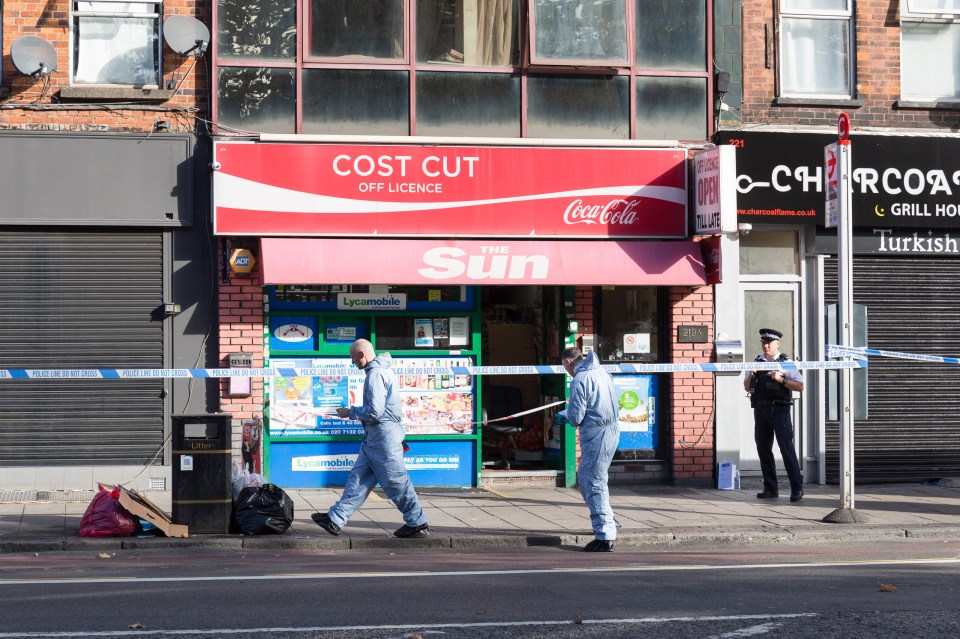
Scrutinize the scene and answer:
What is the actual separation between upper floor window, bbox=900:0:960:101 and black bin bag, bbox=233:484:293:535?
9.64m

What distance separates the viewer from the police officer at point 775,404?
13.0 meters

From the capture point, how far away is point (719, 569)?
909 centimetres

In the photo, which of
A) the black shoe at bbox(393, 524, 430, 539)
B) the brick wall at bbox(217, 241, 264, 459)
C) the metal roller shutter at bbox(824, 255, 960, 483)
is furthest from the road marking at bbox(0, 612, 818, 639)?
the metal roller shutter at bbox(824, 255, 960, 483)

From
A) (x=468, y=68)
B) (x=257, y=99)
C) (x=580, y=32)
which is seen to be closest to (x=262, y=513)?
(x=257, y=99)

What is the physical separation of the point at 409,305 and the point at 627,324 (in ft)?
8.99

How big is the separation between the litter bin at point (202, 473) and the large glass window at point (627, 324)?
217 inches

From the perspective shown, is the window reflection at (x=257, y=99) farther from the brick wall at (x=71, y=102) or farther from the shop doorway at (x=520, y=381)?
the shop doorway at (x=520, y=381)

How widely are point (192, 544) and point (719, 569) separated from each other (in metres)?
4.46

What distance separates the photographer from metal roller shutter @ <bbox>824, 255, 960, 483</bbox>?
582 inches

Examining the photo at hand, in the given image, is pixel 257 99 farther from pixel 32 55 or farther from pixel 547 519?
pixel 547 519

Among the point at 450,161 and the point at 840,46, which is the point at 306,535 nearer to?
the point at 450,161

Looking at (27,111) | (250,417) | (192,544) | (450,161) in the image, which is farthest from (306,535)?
(27,111)

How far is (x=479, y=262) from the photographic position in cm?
1345

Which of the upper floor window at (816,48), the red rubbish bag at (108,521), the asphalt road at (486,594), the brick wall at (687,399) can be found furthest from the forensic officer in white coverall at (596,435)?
the upper floor window at (816,48)
